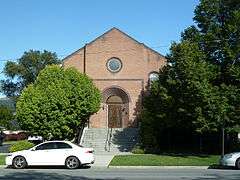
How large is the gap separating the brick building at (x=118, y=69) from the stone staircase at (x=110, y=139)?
235 centimetres

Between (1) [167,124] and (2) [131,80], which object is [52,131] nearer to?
(1) [167,124]

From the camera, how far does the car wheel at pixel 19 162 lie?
24.4 m

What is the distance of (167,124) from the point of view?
35.5 m

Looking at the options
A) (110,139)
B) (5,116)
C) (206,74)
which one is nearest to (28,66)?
(5,116)

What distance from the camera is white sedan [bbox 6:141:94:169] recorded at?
24188 millimetres

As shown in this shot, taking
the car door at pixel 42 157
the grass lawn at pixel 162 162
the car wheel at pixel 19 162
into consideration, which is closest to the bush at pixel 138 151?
the grass lawn at pixel 162 162

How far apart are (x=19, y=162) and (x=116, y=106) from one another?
23117 mm

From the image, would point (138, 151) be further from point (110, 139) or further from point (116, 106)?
point (116, 106)

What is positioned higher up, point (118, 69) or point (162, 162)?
point (118, 69)

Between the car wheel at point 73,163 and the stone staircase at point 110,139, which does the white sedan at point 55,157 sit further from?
the stone staircase at point 110,139

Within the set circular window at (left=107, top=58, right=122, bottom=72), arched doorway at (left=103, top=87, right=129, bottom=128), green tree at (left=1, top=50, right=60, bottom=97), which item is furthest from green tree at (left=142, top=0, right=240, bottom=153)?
green tree at (left=1, top=50, right=60, bottom=97)

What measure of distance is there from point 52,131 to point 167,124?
7.78 m

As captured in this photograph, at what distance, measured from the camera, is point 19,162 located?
24.4 m

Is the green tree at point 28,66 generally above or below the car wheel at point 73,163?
above
